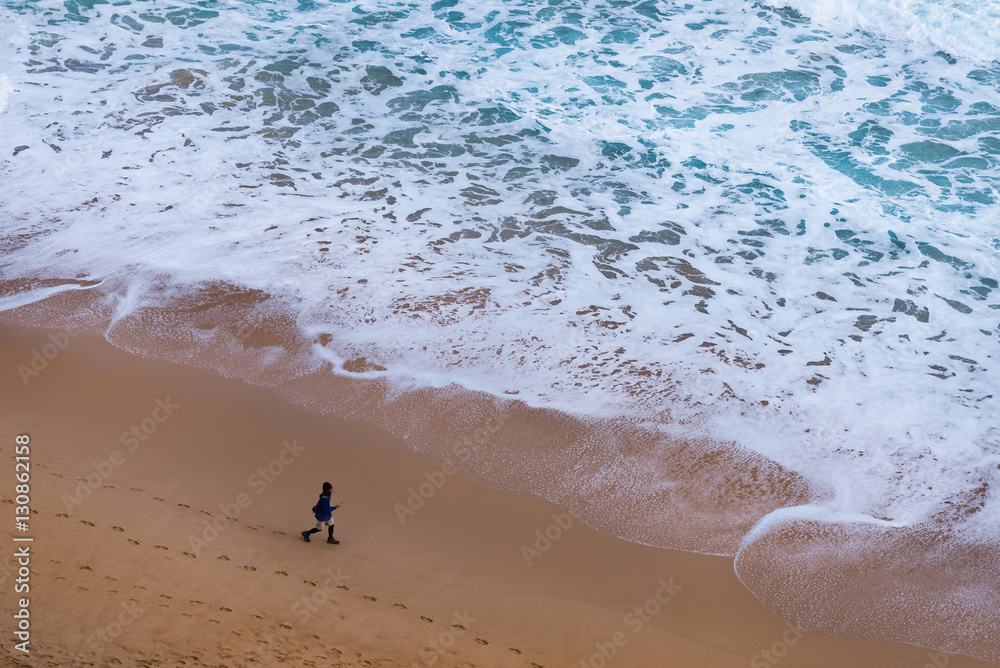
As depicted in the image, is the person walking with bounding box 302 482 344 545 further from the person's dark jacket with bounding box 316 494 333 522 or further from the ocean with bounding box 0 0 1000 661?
the ocean with bounding box 0 0 1000 661

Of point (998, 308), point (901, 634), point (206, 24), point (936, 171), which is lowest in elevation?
point (901, 634)

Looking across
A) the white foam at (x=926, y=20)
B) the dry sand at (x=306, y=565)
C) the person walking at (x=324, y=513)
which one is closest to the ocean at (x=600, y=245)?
the white foam at (x=926, y=20)

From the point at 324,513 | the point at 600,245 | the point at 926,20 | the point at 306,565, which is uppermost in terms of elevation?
the point at 926,20

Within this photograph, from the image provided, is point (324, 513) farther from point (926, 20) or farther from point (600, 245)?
point (926, 20)

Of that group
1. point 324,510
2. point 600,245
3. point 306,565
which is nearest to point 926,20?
point 600,245

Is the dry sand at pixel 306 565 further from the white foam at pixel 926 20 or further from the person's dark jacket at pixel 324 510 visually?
the white foam at pixel 926 20

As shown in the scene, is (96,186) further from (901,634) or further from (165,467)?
(901,634)

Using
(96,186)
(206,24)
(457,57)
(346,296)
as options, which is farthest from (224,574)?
(206,24)
